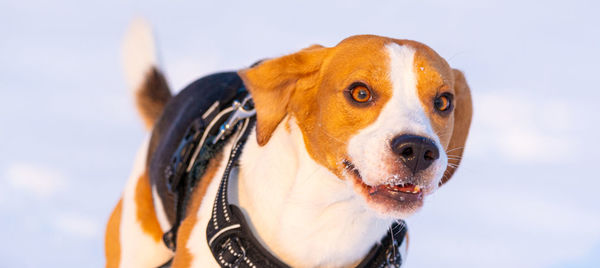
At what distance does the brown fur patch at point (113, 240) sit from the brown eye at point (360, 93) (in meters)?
2.03

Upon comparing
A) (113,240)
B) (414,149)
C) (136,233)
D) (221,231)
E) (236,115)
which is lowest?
(113,240)

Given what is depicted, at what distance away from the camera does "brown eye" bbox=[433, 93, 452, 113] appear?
11.0 feet

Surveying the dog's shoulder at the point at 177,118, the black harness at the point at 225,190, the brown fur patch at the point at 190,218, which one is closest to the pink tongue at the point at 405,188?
the black harness at the point at 225,190

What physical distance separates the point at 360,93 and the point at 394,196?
49cm

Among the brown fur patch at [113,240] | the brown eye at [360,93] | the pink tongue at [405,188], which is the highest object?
the brown eye at [360,93]

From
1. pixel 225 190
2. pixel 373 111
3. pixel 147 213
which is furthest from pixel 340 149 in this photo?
pixel 147 213

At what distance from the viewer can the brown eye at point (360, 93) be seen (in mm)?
3217

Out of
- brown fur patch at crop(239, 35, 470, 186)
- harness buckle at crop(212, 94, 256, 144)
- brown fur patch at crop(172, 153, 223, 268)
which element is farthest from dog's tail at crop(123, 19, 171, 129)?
brown fur patch at crop(239, 35, 470, 186)

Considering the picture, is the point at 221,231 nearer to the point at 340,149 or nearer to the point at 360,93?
the point at 340,149

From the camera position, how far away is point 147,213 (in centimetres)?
438

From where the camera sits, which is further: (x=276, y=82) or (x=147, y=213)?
(x=147, y=213)

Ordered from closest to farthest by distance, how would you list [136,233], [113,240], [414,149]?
[414,149] → [136,233] → [113,240]

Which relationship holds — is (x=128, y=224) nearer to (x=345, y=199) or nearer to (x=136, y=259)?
(x=136, y=259)

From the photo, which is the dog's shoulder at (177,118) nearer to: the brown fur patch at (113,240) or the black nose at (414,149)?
the brown fur patch at (113,240)
